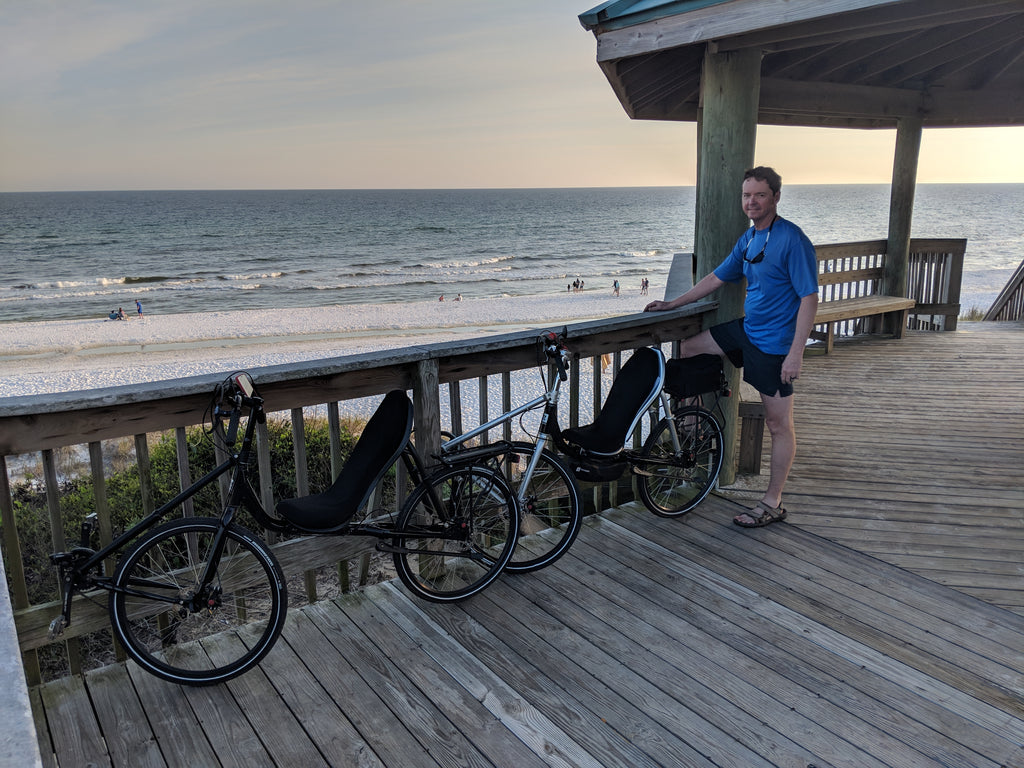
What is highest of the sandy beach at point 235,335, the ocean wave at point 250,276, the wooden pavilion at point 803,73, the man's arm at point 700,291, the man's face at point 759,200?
the wooden pavilion at point 803,73

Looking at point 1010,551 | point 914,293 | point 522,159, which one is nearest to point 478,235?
point 522,159

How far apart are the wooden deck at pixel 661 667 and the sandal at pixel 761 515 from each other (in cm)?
4

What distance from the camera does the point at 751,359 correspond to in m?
3.69


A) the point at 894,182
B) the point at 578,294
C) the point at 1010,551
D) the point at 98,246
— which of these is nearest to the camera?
the point at 1010,551

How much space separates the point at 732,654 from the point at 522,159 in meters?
85.2

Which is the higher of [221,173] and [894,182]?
[221,173]

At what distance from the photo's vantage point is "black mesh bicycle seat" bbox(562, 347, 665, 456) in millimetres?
3359

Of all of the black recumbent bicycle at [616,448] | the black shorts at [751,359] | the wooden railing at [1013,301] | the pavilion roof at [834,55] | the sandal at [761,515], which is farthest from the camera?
the wooden railing at [1013,301]

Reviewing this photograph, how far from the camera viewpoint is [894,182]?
8430mm

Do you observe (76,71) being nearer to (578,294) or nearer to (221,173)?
(221,173)

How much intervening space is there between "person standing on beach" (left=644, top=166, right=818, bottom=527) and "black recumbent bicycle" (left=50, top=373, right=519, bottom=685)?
1475 millimetres

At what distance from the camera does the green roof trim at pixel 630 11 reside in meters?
3.62

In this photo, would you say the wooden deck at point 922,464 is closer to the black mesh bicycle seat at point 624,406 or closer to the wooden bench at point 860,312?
the wooden bench at point 860,312

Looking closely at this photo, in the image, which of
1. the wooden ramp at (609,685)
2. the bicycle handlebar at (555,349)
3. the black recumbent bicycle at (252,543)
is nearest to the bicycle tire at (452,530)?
the black recumbent bicycle at (252,543)
